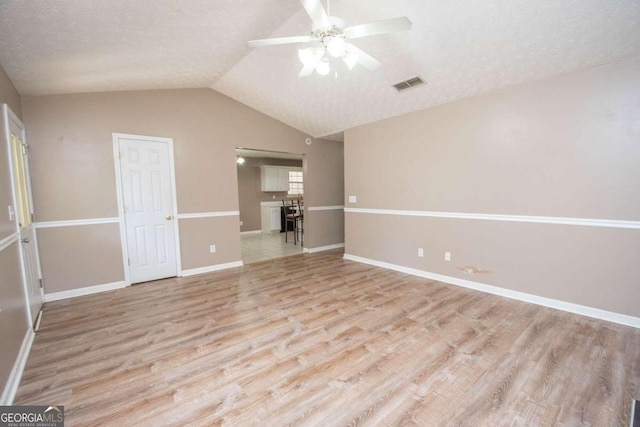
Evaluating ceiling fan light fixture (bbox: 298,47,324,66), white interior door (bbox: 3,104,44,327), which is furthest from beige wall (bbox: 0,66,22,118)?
ceiling fan light fixture (bbox: 298,47,324,66)

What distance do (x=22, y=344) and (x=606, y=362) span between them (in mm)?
4502

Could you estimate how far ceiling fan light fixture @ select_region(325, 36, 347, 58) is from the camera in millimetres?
1925

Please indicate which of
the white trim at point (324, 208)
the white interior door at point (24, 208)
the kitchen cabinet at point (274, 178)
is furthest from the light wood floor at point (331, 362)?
the kitchen cabinet at point (274, 178)

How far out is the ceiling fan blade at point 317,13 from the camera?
1649mm

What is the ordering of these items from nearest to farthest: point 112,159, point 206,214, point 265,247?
1. point 112,159
2. point 206,214
3. point 265,247

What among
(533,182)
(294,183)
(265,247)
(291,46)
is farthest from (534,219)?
(294,183)

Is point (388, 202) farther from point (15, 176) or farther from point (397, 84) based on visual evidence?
point (15, 176)

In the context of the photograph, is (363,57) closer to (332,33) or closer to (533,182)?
(332,33)

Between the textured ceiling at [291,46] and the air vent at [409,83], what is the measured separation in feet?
0.31

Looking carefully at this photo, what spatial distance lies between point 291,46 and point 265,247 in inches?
173

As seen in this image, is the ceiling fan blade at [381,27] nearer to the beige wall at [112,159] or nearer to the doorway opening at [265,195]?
the beige wall at [112,159]

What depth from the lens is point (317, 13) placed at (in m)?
1.74

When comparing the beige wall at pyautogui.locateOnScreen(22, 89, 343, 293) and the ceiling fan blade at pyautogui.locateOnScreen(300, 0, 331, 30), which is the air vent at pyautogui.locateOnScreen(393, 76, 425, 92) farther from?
the beige wall at pyautogui.locateOnScreen(22, 89, 343, 293)

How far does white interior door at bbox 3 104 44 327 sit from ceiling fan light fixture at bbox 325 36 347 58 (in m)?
2.77
